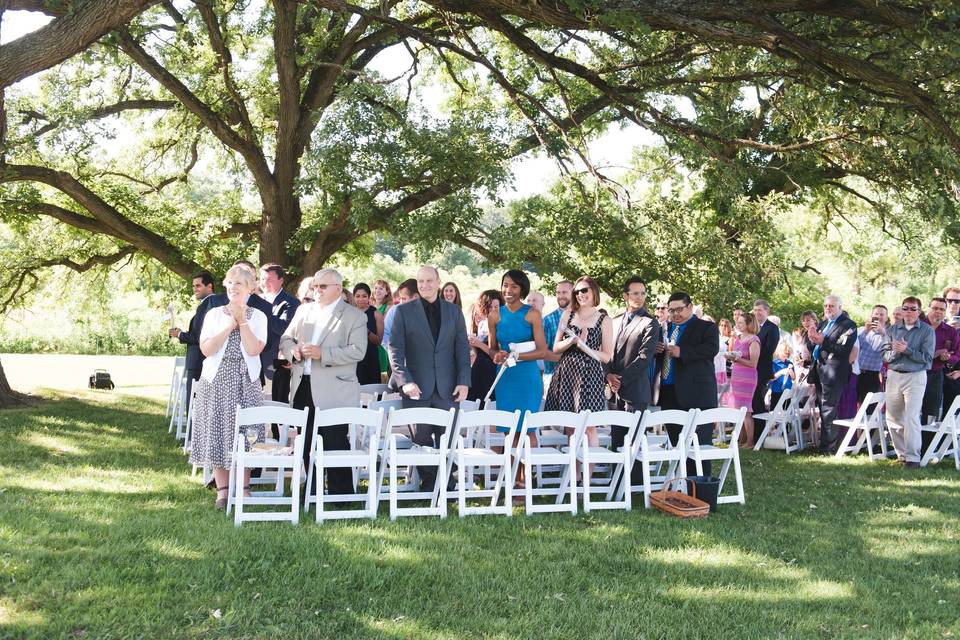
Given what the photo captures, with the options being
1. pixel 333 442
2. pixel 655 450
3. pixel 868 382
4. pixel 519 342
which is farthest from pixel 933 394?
pixel 333 442

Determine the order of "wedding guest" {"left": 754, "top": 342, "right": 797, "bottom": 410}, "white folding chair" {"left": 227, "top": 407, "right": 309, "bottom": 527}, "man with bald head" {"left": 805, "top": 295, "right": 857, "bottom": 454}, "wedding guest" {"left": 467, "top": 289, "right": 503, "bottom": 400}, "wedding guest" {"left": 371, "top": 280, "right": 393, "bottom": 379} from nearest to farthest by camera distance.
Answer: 1. "white folding chair" {"left": 227, "top": 407, "right": 309, "bottom": 527}
2. "wedding guest" {"left": 467, "top": 289, "right": 503, "bottom": 400}
3. "wedding guest" {"left": 371, "top": 280, "right": 393, "bottom": 379}
4. "man with bald head" {"left": 805, "top": 295, "right": 857, "bottom": 454}
5. "wedding guest" {"left": 754, "top": 342, "right": 797, "bottom": 410}

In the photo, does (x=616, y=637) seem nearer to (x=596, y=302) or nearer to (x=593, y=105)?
(x=596, y=302)

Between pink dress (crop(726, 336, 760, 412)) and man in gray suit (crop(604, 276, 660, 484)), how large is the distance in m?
3.94

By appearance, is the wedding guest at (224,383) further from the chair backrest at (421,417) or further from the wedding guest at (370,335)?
the wedding guest at (370,335)

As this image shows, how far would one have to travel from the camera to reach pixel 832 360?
36.0 feet

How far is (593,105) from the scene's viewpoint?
1379 cm

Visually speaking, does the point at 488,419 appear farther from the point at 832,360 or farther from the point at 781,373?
the point at 781,373

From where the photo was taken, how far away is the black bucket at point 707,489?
7.01 m

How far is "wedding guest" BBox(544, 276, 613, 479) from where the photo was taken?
754 cm

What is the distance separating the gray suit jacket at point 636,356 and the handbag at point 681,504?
929 millimetres

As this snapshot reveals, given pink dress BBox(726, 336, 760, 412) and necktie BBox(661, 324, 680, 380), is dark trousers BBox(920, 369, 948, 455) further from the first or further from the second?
necktie BBox(661, 324, 680, 380)

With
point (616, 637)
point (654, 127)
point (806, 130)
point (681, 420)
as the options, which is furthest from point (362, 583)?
point (806, 130)

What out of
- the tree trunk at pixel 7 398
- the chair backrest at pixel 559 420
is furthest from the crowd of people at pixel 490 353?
the tree trunk at pixel 7 398

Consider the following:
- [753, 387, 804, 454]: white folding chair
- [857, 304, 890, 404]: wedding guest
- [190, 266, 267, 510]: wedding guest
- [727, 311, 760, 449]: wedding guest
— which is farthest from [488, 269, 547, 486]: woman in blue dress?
[857, 304, 890, 404]: wedding guest
